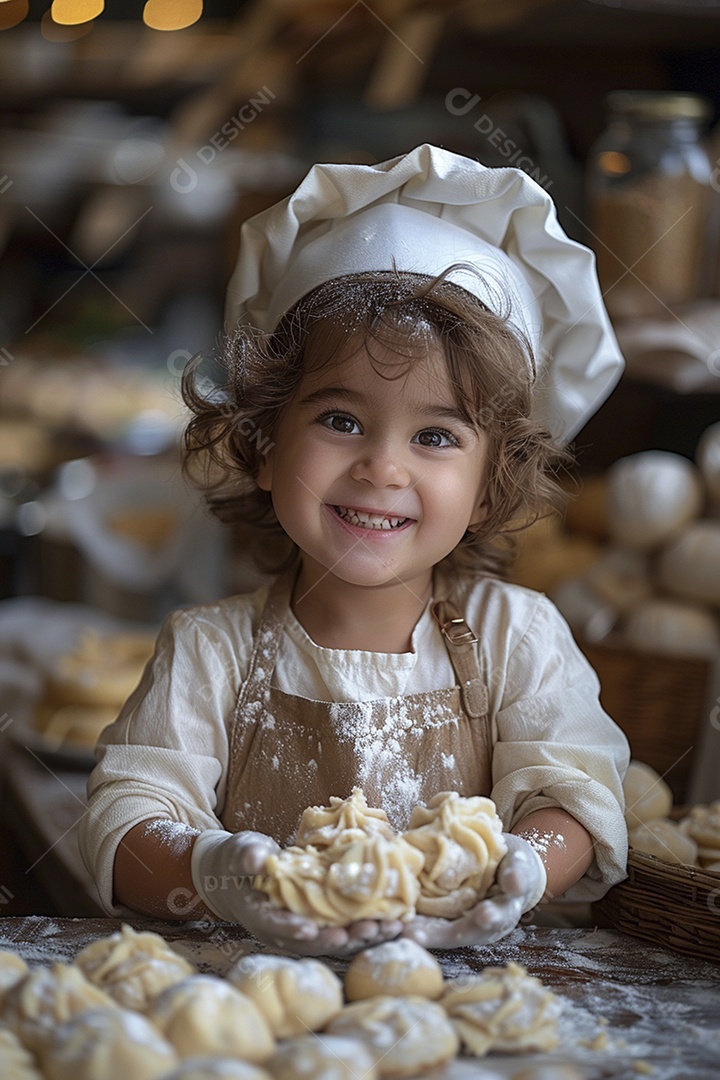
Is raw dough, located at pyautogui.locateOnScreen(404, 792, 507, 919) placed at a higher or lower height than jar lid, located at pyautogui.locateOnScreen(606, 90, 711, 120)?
lower

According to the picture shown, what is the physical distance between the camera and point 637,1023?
94cm

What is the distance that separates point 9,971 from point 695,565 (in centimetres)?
149

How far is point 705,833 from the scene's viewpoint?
128 cm

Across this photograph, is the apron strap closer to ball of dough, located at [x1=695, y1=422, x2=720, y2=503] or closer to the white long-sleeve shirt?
the white long-sleeve shirt

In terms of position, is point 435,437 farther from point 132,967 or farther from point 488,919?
point 132,967

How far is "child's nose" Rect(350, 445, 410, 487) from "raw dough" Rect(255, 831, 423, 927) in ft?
1.17

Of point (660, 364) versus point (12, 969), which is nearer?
point (12, 969)

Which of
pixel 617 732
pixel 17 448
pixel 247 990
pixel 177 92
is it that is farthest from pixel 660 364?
pixel 177 92

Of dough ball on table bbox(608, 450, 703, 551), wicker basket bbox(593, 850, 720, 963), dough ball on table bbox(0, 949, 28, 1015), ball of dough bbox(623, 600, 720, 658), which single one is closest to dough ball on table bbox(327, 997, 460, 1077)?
dough ball on table bbox(0, 949, 28, 1015)

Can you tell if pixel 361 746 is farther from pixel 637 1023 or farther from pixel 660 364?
pixel 660 364

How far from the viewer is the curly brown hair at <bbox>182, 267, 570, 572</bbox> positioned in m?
1.18

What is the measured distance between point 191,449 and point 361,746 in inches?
16.9

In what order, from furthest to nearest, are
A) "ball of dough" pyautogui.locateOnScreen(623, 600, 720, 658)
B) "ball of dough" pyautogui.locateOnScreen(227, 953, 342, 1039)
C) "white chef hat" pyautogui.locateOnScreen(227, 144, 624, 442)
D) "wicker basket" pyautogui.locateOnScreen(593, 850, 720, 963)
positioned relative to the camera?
1. "ball of dough" pyautogui.locateOnScreen(623, 600, 720, 658)
2. "white chef hat" pyautogui.locateOnScreen(227, 144, 624, 442)
3. "wicker basket" pyautogui.locateOnScreen(593, 850, 720, 963)
4. "ball of dough" pyautogui.locateOnScreen(227, 953, 342, 1039)

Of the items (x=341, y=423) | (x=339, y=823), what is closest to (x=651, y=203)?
(x=341, y=423)
